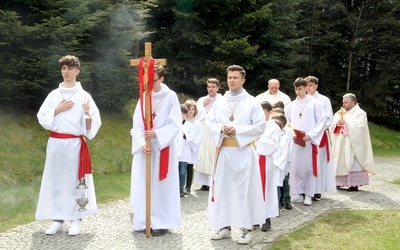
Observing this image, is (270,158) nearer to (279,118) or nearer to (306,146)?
(279,118)

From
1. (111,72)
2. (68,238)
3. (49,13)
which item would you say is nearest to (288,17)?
(111,72)

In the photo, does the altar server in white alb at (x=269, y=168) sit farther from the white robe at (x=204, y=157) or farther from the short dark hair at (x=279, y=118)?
the white robe at (x=204, y=157)

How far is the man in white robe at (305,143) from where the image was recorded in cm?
945

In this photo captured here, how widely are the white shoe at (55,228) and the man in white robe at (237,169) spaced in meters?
2.04

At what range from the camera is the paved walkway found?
20.3 feet

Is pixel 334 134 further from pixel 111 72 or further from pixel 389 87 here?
pixel 389 87

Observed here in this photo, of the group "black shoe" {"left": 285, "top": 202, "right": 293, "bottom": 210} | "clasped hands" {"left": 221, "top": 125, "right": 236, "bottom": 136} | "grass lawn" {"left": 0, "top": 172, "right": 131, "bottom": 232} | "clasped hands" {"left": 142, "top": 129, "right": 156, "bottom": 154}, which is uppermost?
"clasped hands" {"left": 221, "top": 125, "right": 236, "bottom": 136}

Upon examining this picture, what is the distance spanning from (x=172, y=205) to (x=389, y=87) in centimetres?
2698

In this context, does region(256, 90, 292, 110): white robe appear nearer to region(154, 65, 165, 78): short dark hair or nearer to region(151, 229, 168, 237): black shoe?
region(154, 65, 165, 78): short dark hair

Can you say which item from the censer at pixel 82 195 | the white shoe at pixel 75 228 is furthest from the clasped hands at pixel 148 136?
the white shoe at pixel 75 228

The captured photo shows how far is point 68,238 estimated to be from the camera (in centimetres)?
642

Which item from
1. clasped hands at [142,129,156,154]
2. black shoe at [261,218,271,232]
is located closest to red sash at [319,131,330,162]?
black shoe at [261,218,271,232]

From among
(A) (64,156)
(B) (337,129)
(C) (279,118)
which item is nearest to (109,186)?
(A) (64,156)

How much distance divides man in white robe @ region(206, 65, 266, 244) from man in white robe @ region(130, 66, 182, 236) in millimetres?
572
